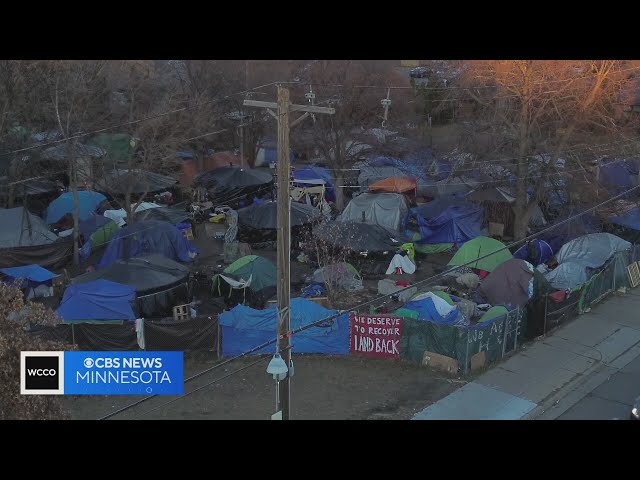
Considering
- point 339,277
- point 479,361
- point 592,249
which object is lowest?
point 479,361

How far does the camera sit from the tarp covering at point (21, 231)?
25.4 m

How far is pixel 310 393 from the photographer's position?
53.1 feet

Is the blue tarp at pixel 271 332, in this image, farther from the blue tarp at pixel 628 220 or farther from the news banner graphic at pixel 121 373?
the blue tarp at pixel 628 220

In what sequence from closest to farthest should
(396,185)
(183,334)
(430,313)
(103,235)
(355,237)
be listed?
1. (183,334)
2. (430,313)
3. (355,237)
4. (103,235)
5. (396,185)

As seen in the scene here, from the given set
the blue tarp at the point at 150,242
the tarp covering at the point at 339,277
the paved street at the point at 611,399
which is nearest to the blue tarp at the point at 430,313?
the tarp covering at the point at 339,277

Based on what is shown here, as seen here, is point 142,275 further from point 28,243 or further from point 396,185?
point 396,185

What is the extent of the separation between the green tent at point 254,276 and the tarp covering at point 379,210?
7.97 meters

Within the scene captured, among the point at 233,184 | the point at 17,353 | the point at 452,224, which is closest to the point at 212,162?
the point at 233,184

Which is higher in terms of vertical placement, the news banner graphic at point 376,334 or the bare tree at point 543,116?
the bare tree at point 543,116

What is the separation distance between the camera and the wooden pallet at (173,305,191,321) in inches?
788

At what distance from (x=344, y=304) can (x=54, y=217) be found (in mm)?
15463

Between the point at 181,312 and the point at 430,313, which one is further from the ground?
the point at 430,313

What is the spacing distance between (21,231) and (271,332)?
493 inches

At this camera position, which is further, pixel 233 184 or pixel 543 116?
pixel 233 184
